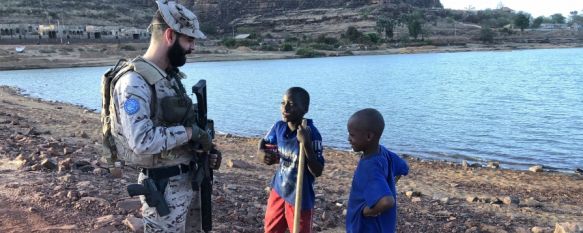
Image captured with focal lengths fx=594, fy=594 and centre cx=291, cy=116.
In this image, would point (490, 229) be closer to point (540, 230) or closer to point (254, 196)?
point (540, 230)

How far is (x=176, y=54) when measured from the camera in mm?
3469

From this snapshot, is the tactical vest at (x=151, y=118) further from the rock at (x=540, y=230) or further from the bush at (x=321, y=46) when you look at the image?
the bush at (x=321, y=46)

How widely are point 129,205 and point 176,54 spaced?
305 cm

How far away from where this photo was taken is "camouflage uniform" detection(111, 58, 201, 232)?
324cm

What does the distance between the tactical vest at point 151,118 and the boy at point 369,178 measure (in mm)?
1028

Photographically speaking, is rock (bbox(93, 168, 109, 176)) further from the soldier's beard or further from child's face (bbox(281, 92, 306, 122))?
the soldier's beard

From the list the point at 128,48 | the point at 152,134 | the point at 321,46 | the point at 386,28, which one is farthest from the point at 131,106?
the point at 386,28

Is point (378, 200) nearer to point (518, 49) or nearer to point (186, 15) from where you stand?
point (186, 15)

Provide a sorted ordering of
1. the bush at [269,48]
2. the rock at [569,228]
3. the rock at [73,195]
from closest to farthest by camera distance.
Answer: the rock at [569,228], the rock at [73,195], the bush at [269,48]

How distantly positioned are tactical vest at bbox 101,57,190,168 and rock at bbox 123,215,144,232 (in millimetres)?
1986

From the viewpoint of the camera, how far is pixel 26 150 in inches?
371

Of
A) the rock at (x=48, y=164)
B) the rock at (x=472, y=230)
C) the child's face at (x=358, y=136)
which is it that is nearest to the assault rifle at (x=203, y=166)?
the child's face at (x=358, y=136)

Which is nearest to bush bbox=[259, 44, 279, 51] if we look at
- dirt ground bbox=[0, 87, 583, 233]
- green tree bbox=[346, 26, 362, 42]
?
green tree bbox=[346, 26, 362, 42]

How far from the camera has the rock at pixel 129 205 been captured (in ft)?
19.7
